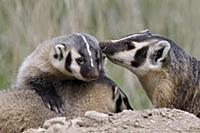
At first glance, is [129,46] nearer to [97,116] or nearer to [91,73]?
[91,73]

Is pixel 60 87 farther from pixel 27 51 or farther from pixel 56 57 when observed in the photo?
pixel 27 51

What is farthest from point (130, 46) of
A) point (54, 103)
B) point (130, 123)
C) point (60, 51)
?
point (130, 123)

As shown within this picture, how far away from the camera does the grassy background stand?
8.88 metres

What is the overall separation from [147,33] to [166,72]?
0.33 metres

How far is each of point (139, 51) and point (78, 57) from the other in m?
0.46

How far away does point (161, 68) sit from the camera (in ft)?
23.1

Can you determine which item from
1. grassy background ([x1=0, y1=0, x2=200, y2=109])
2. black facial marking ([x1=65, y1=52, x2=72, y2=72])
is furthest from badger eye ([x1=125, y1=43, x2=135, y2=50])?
grassy background ([x1=0, y1=0, x2=200, y2=109])

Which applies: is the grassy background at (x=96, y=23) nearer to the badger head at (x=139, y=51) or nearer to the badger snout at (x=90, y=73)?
the badger head at (x=139, y=51)

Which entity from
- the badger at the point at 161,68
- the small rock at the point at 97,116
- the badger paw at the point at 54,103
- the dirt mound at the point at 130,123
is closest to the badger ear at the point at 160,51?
the badger at the point at 161,68

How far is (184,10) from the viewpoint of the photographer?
9195 mm

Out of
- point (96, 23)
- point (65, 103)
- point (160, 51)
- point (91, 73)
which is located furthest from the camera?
point (96, 23)

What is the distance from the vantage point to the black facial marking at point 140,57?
272 inches

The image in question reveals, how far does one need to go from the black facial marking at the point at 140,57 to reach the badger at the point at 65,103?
239 millimetres

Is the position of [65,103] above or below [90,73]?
below
